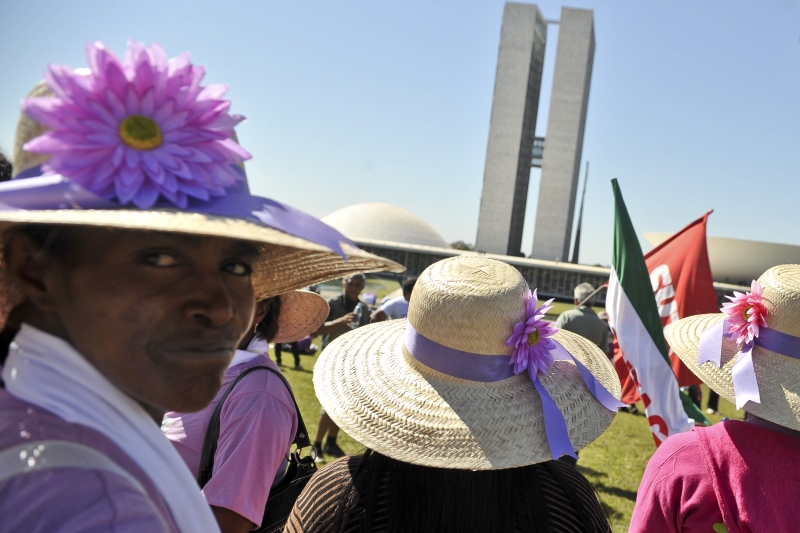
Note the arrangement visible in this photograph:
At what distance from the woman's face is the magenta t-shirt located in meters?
0.79

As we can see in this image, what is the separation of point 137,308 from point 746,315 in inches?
75.6

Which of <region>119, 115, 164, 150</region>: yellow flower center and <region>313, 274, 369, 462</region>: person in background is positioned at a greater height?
<region>119, 115, 164, 150</region>: yellow flower center

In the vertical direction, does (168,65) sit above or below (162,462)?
above

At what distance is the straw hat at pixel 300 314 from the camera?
2.53 m

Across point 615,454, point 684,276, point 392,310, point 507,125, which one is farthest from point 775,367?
point 507,125

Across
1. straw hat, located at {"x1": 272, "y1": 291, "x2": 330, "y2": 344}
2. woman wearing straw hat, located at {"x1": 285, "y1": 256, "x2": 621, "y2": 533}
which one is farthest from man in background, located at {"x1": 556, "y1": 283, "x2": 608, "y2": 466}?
woman wearing straw hat, located at {"x1": 285, "y1": 256, "x2": 621, "y2": 533}

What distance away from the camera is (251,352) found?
6.28ft

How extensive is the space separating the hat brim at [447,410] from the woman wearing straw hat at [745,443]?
0.98ft

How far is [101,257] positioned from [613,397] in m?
1.42

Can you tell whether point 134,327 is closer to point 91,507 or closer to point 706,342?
point 91,507

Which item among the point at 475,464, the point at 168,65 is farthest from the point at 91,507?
the point at 475,464

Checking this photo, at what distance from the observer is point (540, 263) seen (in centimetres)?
3978

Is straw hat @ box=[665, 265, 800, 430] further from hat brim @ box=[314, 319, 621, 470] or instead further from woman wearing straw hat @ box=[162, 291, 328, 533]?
woman wearing straw hat @ box=[162, 291, 328, 533]

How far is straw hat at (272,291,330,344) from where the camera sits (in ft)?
8.30
